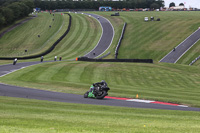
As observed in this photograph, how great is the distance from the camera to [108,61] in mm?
56469

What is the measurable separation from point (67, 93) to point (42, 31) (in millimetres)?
85202

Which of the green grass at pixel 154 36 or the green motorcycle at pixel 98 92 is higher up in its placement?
the green motorcycle at pixel 98 92

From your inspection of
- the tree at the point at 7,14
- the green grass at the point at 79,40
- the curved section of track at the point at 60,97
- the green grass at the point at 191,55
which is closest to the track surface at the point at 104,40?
the green grass at the point at 79,40

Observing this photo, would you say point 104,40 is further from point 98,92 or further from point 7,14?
point 98,92

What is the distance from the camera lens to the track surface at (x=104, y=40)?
82.5 meters

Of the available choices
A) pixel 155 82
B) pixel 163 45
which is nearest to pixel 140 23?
pixel 163 45

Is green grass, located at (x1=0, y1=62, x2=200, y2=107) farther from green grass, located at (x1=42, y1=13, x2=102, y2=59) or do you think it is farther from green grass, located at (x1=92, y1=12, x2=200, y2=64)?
green grass, located at (x1=42, y1=13, x2=102, y2=59)

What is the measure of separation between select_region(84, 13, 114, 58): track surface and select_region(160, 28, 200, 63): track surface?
18962 mm

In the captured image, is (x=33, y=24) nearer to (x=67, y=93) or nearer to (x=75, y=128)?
(x=67, y=93)

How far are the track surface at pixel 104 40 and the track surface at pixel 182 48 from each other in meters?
19.0

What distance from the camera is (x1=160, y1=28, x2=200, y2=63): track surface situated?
229ft

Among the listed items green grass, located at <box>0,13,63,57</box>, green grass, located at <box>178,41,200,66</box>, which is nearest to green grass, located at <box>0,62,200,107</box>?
green grass, located at <box>178,41,200,66</box>

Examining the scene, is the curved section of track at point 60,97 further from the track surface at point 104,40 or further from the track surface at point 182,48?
the track surface at point 104,40

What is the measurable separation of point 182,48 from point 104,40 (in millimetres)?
27244
